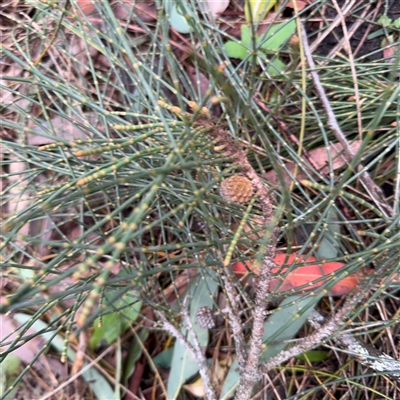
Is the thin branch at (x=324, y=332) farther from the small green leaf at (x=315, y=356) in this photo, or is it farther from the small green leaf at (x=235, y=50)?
the small green leaf at (x=235, y=50)

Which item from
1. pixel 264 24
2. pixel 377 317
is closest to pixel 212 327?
pixel 377 317

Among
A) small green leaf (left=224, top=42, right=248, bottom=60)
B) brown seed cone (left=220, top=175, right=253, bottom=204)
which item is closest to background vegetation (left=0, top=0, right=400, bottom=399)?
small green leaf (left=224, top=42, right=248, bottom=60)

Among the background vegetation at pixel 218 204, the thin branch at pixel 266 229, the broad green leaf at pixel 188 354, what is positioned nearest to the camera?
the thin branch at pixel 266 229

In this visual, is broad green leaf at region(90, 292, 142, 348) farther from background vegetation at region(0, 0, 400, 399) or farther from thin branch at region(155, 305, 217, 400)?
thin branch at region(155, 305, 217, 400)

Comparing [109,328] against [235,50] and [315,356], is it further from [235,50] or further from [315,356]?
[235,50]

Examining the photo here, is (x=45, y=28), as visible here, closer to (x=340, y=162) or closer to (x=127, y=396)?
(x=340, y=162)

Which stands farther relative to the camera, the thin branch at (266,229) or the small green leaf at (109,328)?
the small green leaf at (109,328)

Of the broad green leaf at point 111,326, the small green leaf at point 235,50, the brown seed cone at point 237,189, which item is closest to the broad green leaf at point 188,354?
the broad green leaf at point 111,326
